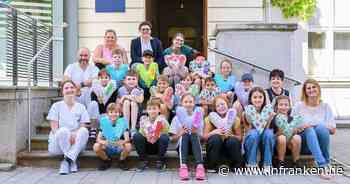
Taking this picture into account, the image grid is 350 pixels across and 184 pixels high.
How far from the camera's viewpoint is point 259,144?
710 cm

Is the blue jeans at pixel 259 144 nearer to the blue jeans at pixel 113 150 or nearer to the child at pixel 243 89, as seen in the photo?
the child at pixel 243 89

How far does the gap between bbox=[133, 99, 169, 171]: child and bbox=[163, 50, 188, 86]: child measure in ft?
3.80

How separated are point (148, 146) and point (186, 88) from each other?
1.14m

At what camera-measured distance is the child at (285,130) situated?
281 inches

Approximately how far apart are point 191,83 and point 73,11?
484 centimetres

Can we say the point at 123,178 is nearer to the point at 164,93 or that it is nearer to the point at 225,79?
the point at 164,93

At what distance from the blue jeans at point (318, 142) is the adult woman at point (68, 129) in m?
2.95

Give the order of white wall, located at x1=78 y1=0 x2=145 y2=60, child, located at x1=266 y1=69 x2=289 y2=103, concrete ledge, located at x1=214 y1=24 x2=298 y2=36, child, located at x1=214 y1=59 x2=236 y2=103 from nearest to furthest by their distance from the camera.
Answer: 1. child, located at x1=266 y1=69 x2=289 y2=103
2. child, located at x1=214 y1=59 x2=236 y2=103
3. concrete ledge, located at x1=214 y1=24 x2=298 y2=36
4. white wall, located at x1=78 y1=0 x2=145 y2=60

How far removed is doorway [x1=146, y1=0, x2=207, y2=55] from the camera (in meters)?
14.8

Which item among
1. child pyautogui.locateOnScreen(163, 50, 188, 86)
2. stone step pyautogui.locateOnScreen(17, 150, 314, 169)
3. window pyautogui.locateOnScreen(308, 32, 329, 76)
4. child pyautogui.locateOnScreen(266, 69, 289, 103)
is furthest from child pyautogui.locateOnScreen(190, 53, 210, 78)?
window pyautogui.locateOnScreen(308, 32, 329, 76)

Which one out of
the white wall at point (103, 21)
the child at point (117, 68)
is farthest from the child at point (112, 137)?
the white wall at point (103, 21)

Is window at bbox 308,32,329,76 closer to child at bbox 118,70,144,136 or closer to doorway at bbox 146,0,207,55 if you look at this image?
doorway at bbox 146,0,207,55

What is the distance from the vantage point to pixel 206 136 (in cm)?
714

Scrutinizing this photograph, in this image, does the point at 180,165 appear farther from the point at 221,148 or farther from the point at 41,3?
the point at 41,3
